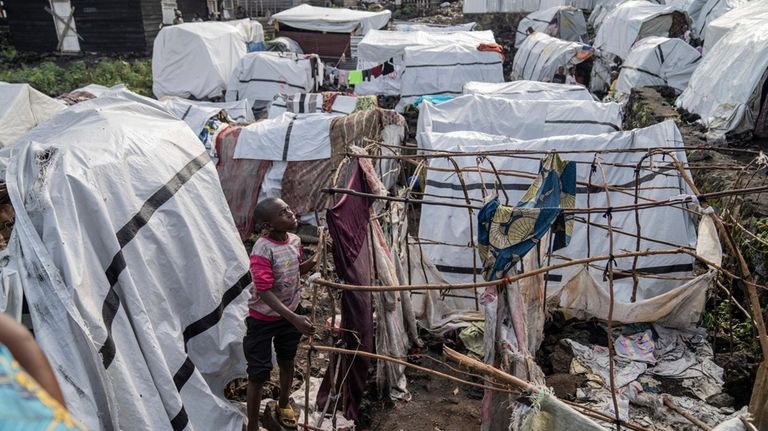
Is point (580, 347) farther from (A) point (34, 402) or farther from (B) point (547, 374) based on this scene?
(A) point (34, 402)

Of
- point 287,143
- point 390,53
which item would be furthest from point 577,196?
point 390,53

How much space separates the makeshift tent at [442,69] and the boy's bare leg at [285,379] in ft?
39.8

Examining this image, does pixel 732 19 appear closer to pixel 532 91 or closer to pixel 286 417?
pixel 532 91

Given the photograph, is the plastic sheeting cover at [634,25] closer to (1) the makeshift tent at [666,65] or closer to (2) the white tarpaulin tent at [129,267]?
(1) the makeshift tent at [666,65]

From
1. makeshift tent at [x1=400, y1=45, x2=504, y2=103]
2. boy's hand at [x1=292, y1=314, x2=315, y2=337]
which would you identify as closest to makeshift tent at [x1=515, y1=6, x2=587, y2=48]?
makeshift tent at [x1=400, y1=45, x2=504, y2=103]

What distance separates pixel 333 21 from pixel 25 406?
20.7 meters

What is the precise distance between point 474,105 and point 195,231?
6.78m

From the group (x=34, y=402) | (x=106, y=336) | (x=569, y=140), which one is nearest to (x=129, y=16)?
(x=569, y=140)

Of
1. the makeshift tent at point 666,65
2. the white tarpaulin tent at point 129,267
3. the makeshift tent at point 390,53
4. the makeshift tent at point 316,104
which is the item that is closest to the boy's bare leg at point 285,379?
the white tarpaulin tent at point 129,267

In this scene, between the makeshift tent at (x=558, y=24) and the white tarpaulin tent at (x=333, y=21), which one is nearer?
the white tarpaulin tent at (x=333, y=21)

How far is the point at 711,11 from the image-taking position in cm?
1716

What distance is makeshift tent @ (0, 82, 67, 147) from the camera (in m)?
8.15

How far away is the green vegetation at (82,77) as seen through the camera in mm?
16172

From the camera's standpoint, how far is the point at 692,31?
1800cm
